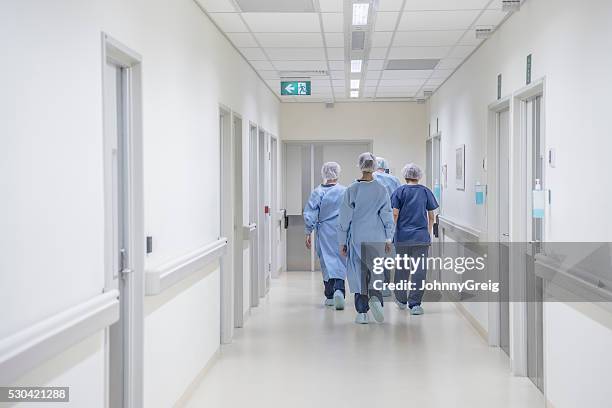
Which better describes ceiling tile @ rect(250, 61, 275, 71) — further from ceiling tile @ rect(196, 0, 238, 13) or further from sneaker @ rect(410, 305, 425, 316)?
sneaker @ rect(410, 305, 425, 316)

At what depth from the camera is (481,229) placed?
702 centimetres

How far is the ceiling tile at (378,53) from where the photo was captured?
7363 millimetres

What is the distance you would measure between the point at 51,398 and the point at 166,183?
6.39 ft

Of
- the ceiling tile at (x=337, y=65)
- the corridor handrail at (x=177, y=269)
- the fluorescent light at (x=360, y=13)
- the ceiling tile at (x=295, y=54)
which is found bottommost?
the corridor handrail at (x=177, y=269)

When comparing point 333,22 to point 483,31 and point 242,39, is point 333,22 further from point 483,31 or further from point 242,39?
point 483,31

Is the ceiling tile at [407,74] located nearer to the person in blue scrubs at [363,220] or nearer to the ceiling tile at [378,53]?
the ceiling tile at [378,53]

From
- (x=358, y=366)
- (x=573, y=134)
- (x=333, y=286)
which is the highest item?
(x=573, y=134)

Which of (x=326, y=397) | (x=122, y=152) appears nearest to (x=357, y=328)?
(x=326, y=397)

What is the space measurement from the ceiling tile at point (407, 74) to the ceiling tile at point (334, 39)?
195cm

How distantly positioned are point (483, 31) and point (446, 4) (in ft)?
3.14

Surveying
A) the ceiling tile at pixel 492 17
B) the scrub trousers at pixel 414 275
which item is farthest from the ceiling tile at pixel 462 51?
the scrub trousers at pixel 414 275

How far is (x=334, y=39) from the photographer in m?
6.80

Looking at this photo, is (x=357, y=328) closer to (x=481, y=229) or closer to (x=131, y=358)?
Answer: (x=481, y=229)

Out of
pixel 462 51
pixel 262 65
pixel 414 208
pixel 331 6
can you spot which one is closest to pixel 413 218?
pixel 414 208
